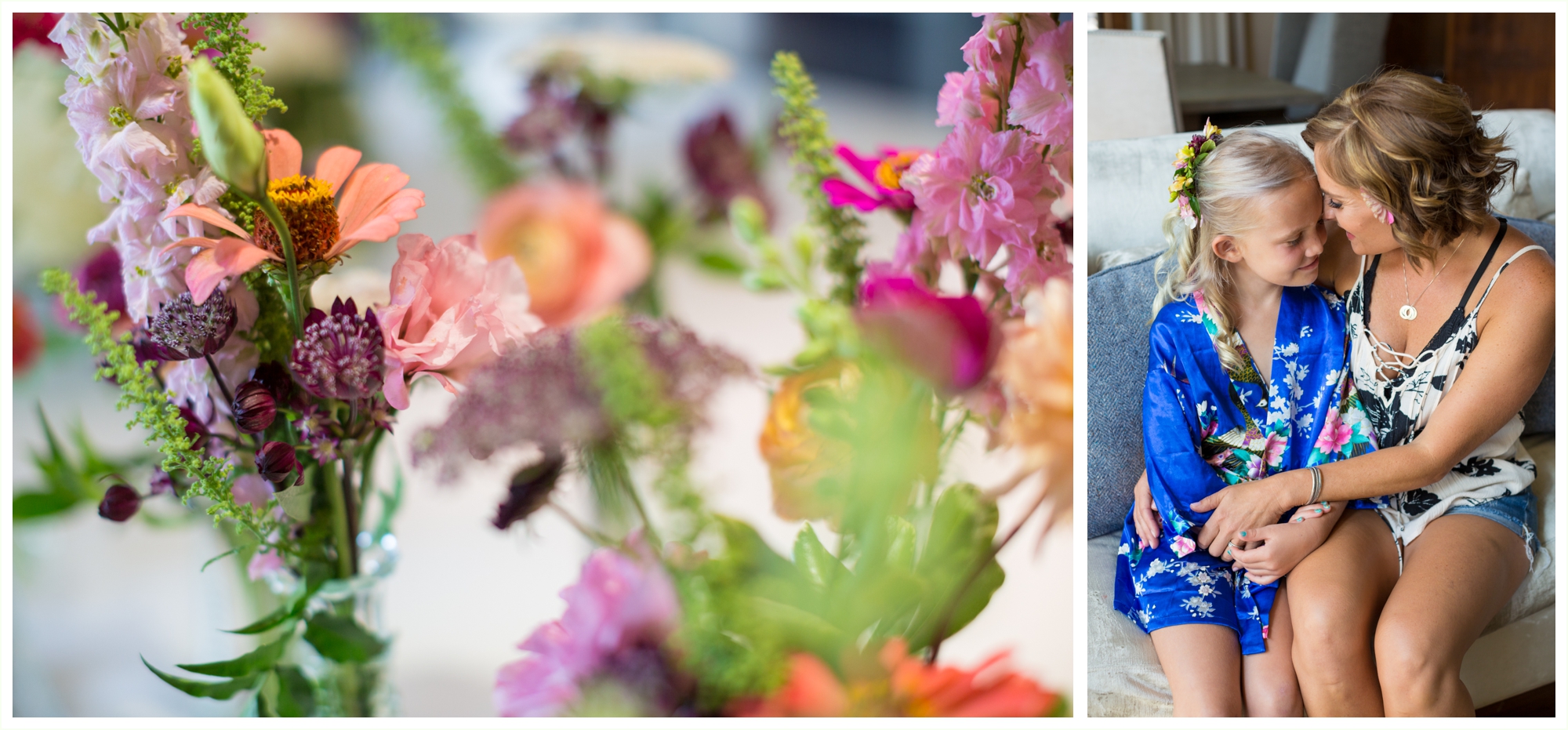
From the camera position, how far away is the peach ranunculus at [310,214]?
0.55 meters

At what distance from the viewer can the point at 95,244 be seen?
2.15 feet

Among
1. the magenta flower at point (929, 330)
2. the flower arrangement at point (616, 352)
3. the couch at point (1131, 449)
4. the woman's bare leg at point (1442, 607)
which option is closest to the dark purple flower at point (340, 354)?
the flower arrangement at point (616, 352)

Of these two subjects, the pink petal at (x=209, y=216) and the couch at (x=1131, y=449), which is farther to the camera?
the couch at (x=1131, y=449)

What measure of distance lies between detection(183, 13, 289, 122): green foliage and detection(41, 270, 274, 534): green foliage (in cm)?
16

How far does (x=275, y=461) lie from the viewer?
58cm

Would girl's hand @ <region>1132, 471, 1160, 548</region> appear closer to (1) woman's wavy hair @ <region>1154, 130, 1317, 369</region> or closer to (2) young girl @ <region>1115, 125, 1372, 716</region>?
(2) young girl @ <region>1115, 125, 1372, 716</region>

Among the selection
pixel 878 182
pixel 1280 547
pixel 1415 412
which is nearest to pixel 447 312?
pixel 878 182

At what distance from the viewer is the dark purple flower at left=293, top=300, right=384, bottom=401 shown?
1.82ft

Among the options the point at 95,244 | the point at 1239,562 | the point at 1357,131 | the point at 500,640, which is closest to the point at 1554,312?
the point at 1357,131

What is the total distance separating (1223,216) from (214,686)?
3.18ft

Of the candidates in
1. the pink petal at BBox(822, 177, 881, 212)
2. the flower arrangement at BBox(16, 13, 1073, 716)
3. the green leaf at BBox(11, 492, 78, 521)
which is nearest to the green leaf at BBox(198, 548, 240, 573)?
the flower arrangement at BBox(16, 13, 1073, 716)

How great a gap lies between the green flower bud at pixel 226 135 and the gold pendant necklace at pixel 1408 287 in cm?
101

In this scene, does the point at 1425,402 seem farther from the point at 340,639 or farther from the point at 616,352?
the point at 340,639

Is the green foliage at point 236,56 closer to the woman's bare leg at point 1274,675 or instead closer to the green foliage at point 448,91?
the green foliage at point 448,91
